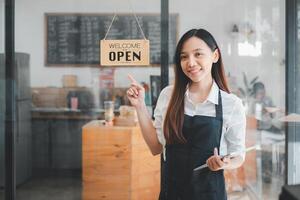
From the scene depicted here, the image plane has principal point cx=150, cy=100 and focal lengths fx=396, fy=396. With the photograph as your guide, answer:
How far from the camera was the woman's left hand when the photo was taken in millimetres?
1927

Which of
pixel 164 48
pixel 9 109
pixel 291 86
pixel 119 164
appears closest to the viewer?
pixel 164 48

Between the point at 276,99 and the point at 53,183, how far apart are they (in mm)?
2367

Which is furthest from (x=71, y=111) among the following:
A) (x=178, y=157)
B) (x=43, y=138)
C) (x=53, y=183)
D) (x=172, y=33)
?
(x=178, y=157)

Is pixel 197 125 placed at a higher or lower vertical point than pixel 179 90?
lower

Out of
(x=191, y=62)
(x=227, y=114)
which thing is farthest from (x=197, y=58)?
(x=227, y=114)

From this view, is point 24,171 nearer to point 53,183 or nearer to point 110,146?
point 53,183

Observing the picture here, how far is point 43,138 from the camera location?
14.9ft

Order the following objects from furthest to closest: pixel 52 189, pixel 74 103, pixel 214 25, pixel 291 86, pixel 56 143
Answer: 1. pixel 56 143
2. pixel 74 103
3. pixel 52 189
4. pixel 214 25
5. pixel 291 86

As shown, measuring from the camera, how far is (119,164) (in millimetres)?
3359

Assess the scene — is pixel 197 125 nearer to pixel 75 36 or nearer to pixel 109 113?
pixel 109 113

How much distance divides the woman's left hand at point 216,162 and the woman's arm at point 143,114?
0.99 feet

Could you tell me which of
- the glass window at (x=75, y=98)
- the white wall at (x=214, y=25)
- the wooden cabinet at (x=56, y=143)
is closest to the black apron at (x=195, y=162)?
the glass window at (x=75, y=98)

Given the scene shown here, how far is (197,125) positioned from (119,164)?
4.91 ft

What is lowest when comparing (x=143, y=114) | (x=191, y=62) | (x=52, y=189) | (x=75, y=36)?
(x=52, y=189)
